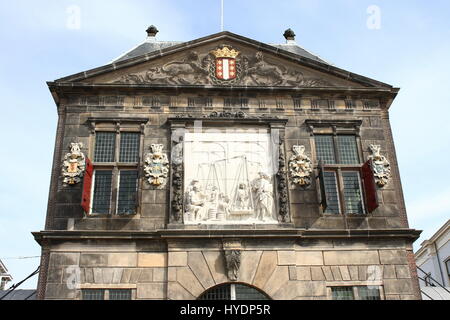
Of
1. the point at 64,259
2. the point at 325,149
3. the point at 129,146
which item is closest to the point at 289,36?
the point at 325,149

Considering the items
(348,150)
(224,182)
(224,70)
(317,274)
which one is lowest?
(317,274)

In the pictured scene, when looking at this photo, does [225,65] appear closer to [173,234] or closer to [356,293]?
[173,234]

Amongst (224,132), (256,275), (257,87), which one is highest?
(257,87)

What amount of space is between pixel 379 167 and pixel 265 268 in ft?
16.7

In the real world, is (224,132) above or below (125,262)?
above

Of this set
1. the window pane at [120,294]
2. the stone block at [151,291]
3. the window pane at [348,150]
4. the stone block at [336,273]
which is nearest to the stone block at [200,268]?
the stone block at [151,291]

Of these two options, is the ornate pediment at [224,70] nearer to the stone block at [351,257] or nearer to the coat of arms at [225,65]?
the coat of arms at [225,65]

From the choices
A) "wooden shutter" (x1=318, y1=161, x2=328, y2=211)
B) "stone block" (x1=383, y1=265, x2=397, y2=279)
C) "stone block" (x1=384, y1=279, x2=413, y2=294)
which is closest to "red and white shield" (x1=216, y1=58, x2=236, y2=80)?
"wooden shutter" (x1=318, y1=161, x2=328, y2=211)

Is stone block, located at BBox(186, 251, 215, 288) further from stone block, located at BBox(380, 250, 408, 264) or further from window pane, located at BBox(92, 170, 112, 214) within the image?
stone block, located at BBox(380, 250, 408, 264)

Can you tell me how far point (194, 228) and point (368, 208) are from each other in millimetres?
5369

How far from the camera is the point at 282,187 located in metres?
16.1
